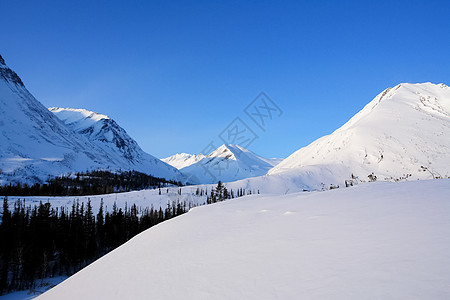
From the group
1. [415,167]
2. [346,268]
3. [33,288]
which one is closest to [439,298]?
[346,268]

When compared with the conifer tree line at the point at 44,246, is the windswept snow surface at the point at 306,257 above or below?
above

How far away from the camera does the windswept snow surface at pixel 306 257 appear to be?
219 inches

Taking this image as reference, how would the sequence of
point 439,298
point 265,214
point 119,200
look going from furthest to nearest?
1. point 119,200
2. point 265,214
3. point 439,298

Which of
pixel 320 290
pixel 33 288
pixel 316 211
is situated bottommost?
pixel 33 288

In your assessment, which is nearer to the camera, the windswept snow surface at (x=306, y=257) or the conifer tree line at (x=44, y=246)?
the windswept snow surface at (x=306, y=257)

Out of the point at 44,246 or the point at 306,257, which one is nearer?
the point at 306,257

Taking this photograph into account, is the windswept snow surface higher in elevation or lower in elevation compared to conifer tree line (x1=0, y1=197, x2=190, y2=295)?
higher

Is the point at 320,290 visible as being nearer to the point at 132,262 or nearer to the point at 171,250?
the point at 171,250

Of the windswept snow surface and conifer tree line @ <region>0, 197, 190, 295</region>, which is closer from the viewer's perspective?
the windswept snow surface

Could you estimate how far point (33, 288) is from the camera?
178 ft

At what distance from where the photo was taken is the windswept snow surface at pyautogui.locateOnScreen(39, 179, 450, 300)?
556cm

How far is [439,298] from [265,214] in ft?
32.8

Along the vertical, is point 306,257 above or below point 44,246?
above

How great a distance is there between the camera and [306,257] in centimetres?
745
